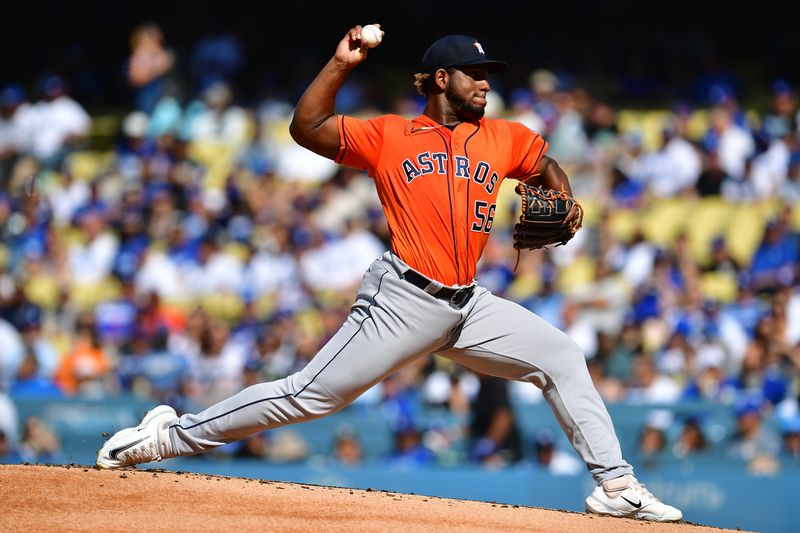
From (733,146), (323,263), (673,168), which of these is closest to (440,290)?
(323,263)

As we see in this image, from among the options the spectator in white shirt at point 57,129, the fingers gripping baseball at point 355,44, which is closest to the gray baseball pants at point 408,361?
the fingers gripping baseball at point 355,44

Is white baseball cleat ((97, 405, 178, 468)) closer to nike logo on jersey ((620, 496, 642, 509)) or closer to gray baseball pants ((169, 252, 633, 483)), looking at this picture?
gray baseball pants ((169, 252, 633, 483))

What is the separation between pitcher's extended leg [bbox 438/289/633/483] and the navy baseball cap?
93 centimetres

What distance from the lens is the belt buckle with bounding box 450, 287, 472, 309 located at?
4582 mm

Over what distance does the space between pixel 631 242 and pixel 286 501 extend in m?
6.94

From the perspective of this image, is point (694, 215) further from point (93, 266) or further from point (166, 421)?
point (166, 421)

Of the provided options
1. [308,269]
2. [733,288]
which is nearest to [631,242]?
[733,288]

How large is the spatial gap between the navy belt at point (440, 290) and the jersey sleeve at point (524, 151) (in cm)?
59

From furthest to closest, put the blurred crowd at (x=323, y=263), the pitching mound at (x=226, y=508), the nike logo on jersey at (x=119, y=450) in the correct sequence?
the blurred crowd at (x=323, y=263) < the nike logo on jersey at (x=119, y=450) < the pitching mound at (x=226, y=508)

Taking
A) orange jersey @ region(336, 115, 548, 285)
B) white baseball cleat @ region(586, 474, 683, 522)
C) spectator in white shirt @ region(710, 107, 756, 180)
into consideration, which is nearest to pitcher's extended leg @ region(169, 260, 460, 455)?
orange jersey @ region(336, 115, 548, 285)

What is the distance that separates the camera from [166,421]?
488cm

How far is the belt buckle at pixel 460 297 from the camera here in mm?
4582

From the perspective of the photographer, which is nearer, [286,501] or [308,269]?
[286,501]

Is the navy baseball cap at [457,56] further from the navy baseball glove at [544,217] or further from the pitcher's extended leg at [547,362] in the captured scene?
the pitcher's extended leg at [547,362]
